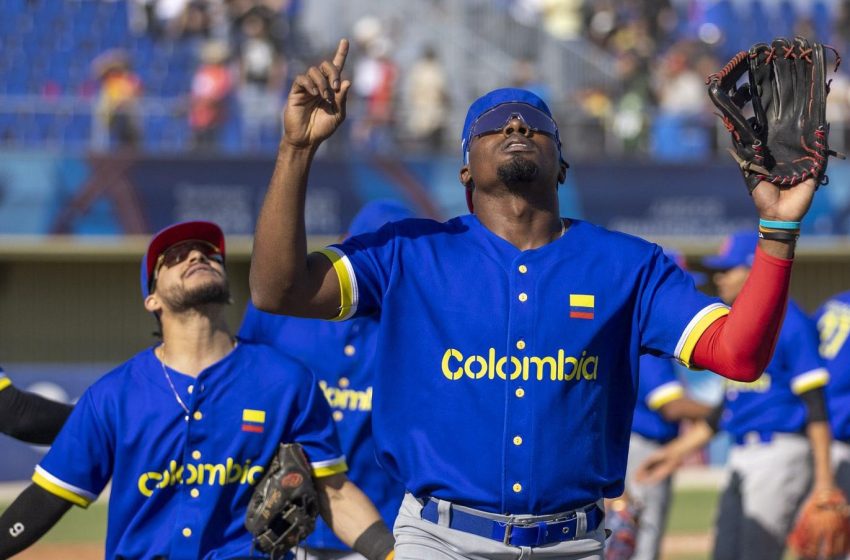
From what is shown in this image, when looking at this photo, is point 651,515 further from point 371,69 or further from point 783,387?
point 371,69

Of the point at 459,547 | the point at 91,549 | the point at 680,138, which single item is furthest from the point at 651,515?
the point at 680,138

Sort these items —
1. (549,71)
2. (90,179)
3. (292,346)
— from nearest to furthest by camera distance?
(292,346) → (90,179) → (549,71)

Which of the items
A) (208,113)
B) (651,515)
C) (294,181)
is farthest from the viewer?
(208,113)

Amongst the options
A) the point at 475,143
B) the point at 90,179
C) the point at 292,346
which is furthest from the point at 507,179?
the point at 90,179

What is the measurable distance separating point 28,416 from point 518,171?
231 cm

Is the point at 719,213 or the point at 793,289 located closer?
the point at 719,213

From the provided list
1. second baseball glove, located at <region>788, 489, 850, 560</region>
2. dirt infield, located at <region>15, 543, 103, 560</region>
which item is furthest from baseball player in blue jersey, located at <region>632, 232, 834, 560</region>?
dirt infield, located at <region>15, 543, 103, 560</region>

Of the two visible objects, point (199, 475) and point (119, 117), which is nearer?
point (199, 475)

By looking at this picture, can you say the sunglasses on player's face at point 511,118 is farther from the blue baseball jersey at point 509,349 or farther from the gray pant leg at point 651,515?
the gray pant leg at point 651,515

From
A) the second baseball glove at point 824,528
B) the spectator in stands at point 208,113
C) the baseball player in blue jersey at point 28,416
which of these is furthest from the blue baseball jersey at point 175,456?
the spectator in stands at point 208,113

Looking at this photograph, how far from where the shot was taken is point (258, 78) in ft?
53.2

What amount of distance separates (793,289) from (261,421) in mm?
14897

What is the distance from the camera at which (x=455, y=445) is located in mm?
3531

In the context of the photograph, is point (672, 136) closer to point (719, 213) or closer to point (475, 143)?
point (719, 213)
